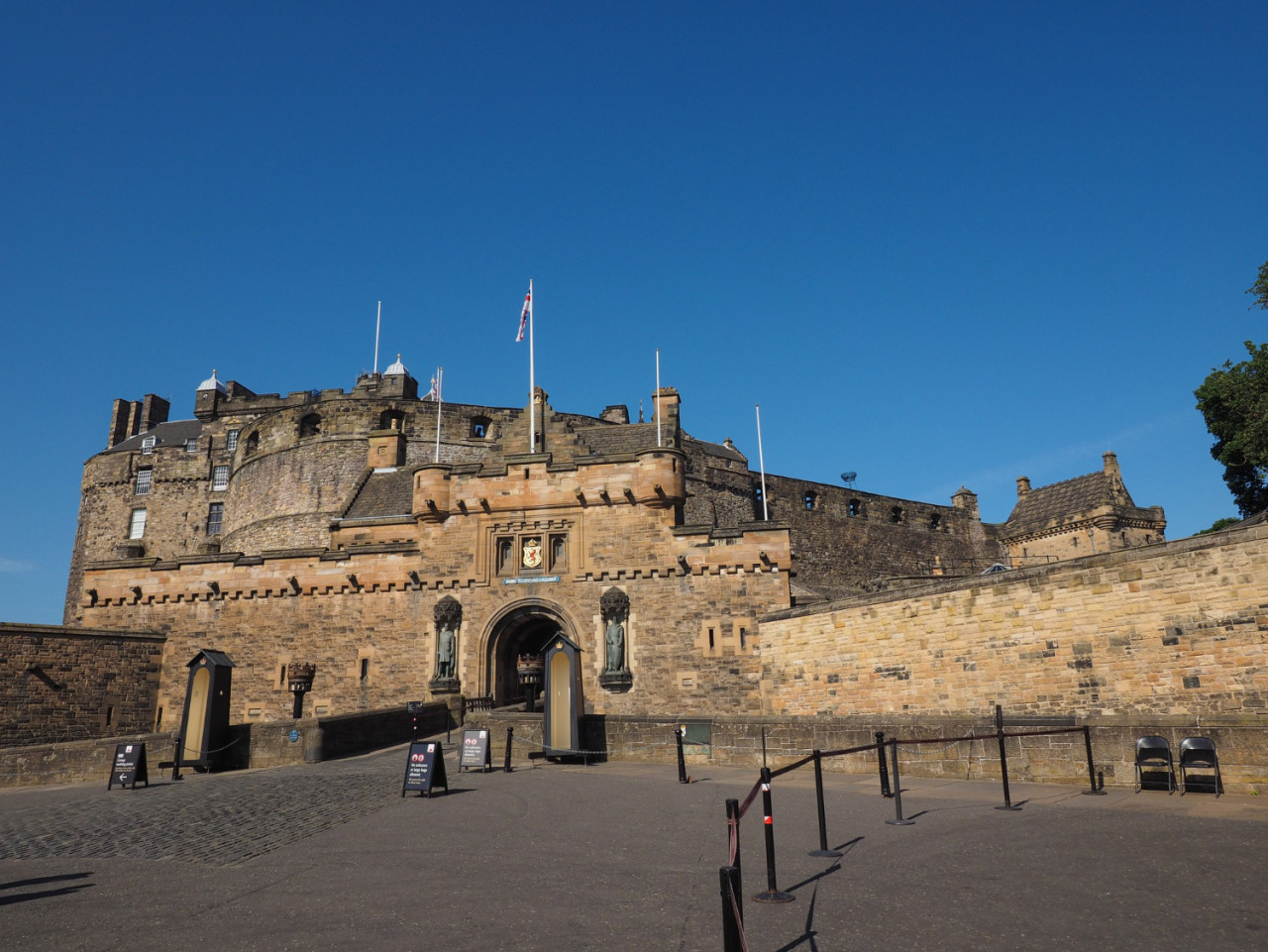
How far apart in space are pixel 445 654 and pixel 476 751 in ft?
30.7

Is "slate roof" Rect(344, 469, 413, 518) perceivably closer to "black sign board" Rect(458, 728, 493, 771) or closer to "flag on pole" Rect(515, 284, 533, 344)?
"flag on pole" Rect(515, 284, 533, 344)

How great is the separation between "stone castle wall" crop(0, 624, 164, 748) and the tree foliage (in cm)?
3578

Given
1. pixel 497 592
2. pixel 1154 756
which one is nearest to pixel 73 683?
pixel 497 592

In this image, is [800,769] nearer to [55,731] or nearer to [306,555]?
[306,555]

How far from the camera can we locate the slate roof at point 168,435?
2127 inches

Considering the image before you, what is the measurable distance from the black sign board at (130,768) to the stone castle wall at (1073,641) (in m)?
14.0

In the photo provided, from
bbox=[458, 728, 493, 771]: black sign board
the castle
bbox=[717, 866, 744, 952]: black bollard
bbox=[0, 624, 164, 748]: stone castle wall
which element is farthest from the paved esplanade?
bbox=[0, 624, 164, 748]: stone castle wall

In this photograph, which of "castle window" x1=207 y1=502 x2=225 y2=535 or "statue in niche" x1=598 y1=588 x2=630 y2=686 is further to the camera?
"castle window" x1=207 y1=502 x2=225 y2=535

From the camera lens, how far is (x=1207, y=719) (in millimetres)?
10594

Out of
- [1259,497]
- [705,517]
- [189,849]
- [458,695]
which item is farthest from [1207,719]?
[705,517]

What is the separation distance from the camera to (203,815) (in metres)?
10.7

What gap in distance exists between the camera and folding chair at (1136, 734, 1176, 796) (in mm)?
10375

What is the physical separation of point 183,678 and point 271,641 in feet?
10.6

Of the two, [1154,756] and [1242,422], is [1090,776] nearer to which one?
[1154,756]
